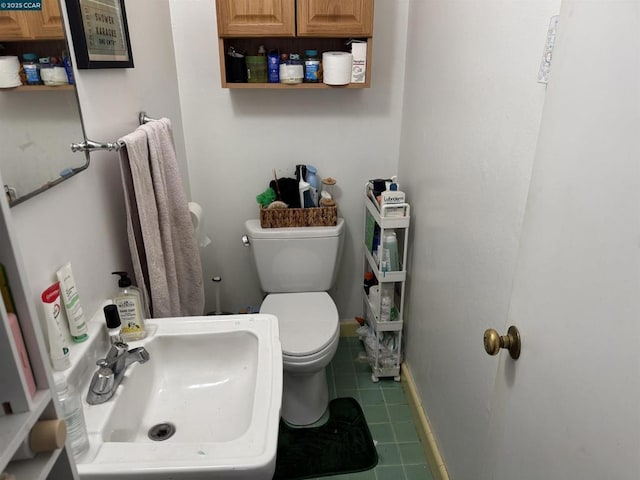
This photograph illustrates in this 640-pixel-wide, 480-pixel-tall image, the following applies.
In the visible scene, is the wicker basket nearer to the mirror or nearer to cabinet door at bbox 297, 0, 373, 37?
cabinet door at bbox 297, 0, 373, 37

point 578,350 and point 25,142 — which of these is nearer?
point 578,350

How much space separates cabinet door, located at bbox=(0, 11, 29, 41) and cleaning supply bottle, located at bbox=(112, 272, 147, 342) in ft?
1.97

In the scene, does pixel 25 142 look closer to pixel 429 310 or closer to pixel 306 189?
pixel 306 189

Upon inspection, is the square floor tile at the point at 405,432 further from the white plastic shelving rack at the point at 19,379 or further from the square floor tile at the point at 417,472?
the white plastic shelving rack at the point at 19,379

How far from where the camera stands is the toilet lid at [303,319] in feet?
5.65

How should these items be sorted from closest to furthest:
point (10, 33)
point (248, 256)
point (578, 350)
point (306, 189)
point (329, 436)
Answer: point (578, 350) → point (10, 33) → point (329, 436) → point (306, 189) → point (248, 256)

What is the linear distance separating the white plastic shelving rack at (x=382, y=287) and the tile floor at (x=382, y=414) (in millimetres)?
77

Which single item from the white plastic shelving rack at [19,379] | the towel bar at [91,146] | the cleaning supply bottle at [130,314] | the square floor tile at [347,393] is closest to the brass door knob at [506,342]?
the white plastic shelving rack at [19,379]

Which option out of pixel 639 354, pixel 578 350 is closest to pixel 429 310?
pixel 578 350

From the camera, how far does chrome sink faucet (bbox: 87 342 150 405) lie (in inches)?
37.9

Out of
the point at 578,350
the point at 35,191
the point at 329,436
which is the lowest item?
the point at 329,436

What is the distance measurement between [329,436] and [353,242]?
0.94m

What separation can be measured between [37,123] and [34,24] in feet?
0.63

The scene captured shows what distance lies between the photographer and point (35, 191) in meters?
0.87
